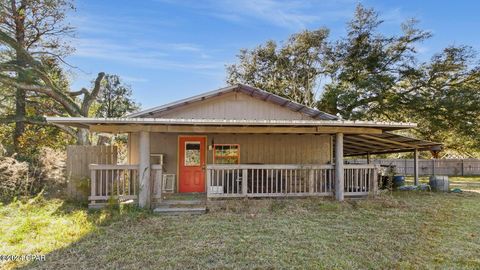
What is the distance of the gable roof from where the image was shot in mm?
10248

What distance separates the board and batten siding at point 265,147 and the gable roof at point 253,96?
0.87 metres

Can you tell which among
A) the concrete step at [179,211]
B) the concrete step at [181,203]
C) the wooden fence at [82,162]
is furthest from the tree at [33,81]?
the concrete step at [179,211]

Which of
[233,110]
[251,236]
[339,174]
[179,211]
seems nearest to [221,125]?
[179,211]

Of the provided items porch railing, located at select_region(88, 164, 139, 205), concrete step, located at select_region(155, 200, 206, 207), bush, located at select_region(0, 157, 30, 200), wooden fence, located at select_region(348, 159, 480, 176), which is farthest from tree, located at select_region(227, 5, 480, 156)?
bush, located at select_region(0, 157, 30, 200)

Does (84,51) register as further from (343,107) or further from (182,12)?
(343,107)

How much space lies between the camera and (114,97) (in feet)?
85.1

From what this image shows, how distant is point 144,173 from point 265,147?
4868mm

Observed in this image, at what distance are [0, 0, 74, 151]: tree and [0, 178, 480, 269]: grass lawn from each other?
A: 1156cm

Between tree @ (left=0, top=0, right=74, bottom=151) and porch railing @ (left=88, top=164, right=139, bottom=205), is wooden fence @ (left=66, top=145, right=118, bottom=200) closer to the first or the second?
→ porch railing @ (left=88, top=164, right=139, bottom=205)

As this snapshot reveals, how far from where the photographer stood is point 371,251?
4.57 m

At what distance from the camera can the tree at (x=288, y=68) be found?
74.5 ft

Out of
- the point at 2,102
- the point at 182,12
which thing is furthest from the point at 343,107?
the point at 2,102

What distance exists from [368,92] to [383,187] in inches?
301

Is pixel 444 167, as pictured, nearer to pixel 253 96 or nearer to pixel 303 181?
pixel 303 181
